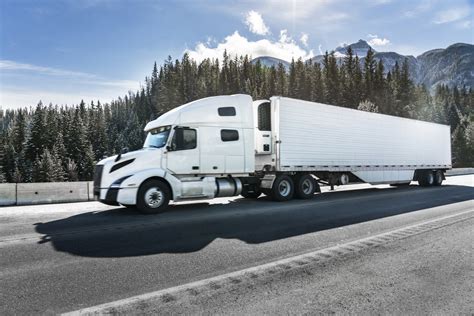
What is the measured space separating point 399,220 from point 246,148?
573cm

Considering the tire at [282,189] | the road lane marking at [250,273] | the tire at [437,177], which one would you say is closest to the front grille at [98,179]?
the tire at [282,189]

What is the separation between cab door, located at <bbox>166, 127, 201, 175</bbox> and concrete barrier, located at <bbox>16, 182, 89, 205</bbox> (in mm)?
5449

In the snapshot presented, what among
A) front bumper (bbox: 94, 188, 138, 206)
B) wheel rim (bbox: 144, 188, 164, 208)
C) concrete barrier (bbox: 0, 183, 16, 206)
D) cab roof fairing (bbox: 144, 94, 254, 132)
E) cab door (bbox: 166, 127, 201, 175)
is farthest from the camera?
concrete barrier (bbox: 0, 183, 16, 206)

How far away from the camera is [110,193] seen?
9672mm

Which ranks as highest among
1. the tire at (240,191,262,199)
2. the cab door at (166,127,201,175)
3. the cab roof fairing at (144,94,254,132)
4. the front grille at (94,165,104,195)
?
the cab roof fairing at (144,94,254,132)

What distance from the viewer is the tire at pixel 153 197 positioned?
32.2 feet

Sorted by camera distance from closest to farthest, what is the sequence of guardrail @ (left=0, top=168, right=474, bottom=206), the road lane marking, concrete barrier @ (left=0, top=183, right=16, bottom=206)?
the road lane marking < concrete barrier @ (left=0, top=183, right=16, bottom=206) < guardrail @ (left=0, top=168, right=474, bottom=206)

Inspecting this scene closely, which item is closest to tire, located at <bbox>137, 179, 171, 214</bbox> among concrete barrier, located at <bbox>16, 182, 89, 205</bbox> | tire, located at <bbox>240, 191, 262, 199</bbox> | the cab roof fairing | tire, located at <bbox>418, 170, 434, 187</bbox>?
the cab roof fairing

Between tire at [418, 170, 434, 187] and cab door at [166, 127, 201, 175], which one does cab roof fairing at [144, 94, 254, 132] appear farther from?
tire at [418, 170, 434, 187]

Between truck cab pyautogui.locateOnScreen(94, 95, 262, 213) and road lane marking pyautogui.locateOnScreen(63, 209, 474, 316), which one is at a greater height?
truck cab pyautogui.locateOnScreen(94, 95, 262, 213)

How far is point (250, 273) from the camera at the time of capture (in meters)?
4.47

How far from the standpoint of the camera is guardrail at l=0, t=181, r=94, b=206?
492 inches

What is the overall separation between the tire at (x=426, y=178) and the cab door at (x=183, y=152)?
15.4m

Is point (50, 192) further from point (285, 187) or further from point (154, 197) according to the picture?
point (285, 187)
